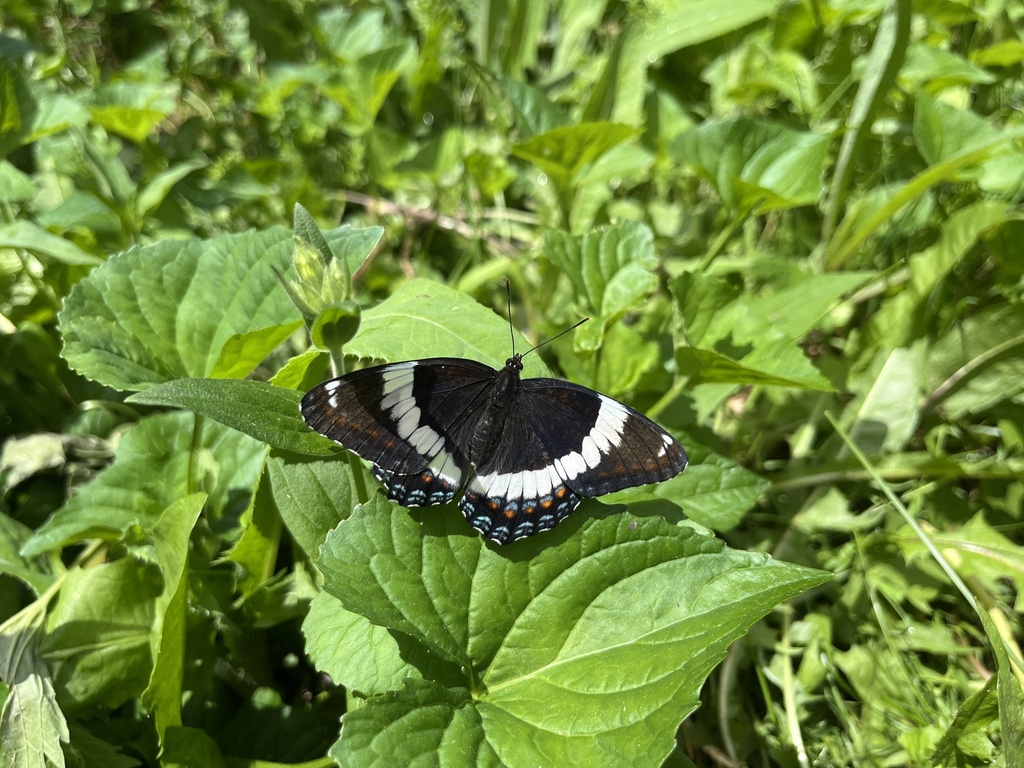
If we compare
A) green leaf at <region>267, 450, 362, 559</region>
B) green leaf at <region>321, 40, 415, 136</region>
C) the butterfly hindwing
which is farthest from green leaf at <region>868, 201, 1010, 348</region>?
green leaf at <region>321, 40, 415, 136</region>

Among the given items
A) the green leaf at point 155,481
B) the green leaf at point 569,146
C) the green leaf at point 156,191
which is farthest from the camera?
the green leaf at point 156,191

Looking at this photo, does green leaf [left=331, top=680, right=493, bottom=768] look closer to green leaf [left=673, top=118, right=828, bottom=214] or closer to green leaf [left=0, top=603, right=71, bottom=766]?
green leaf [left=0, top=603, right=71, bottom=766]

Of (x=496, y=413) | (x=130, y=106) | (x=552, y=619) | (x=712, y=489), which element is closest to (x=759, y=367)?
(x=712, y=489)

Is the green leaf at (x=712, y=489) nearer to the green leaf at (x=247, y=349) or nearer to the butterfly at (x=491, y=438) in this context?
the butterfly at (x=491, y=438)

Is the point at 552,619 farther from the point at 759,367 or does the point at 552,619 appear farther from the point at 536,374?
the point at 759,367

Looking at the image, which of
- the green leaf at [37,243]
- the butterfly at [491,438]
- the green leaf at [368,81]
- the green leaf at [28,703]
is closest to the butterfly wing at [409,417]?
the butterfly at [491,438]

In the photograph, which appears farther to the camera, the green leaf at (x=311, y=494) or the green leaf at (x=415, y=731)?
the green leaf at (x=311, y=494)
